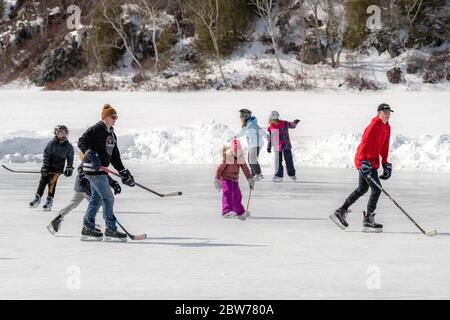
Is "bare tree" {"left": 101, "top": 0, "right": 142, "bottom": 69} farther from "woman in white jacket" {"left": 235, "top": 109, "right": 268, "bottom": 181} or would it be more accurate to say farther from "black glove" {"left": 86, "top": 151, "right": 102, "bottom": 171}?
"black glove" {"left": 86, "top": 151, "right": 102, "bottom": 171}

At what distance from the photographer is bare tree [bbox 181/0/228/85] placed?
50.8 meters

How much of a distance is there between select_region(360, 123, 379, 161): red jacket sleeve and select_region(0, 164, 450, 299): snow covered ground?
84cm

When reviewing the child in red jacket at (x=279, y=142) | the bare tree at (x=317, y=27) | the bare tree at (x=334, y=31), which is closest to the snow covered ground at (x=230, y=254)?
the child in red jacket at (x=279, y=142)

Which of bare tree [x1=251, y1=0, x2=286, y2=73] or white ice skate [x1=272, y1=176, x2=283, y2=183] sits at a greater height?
bare tree [x1=251, y1=0, x2=286, y2=73]

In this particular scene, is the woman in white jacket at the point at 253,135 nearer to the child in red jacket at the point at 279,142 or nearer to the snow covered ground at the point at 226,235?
the child in red jacket at the point at 279,142

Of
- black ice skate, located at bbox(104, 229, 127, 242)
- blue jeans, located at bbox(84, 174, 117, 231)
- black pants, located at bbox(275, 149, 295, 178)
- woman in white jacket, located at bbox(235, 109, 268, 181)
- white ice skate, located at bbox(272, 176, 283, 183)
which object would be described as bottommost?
white ice skate, located at bbox(272, 176, 283, 183)

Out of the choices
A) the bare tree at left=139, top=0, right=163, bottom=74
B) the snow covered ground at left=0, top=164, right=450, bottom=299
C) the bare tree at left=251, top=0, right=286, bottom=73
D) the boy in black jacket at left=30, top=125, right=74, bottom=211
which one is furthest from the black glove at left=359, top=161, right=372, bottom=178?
the bare tree at left=139, top=0, right=163, bottom=74

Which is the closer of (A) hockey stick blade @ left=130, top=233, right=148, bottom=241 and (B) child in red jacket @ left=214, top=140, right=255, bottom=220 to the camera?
(A) hockey stick blade @ left=130, top=233, right=148, bottom=241

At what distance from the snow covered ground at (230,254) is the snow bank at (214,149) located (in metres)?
6.67

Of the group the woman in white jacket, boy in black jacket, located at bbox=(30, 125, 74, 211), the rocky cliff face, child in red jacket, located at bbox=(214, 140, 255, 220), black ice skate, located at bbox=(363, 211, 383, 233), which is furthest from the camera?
the rocky cliff face

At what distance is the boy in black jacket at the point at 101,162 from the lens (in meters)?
8.42
